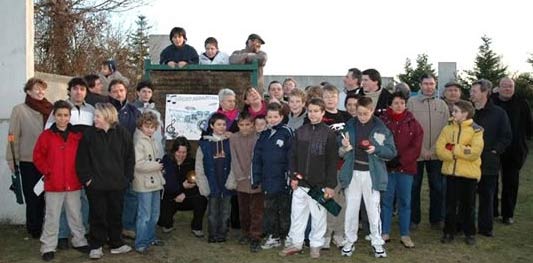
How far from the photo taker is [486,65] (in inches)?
1014

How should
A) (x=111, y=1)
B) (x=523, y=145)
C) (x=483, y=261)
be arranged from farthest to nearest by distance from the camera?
(x=111, y=1) < (x=523, y=145) < (x=483, y=261)

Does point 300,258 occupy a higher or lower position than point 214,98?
lower

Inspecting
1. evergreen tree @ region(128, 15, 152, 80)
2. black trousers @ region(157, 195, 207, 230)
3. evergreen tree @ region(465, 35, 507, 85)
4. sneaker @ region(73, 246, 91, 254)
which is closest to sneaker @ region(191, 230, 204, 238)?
black trousers @ region(157, 195, 207, 230)

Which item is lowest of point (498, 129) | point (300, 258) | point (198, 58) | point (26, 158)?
point (300, 258)

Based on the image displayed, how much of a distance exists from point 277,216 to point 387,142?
4.98 ft

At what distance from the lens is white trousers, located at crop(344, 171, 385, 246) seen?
6309 mm

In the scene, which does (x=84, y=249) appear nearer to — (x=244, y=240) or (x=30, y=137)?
(x=30, y=137)

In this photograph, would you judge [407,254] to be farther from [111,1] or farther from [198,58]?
[111,1]

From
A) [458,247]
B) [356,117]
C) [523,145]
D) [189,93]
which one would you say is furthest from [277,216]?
[523,145]

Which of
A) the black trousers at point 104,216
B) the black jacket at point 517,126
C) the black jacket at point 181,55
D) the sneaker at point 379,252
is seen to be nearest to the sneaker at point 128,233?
the black trousers at point 104,216

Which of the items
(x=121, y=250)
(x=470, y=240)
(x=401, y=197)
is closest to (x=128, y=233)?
(x=121, y=250)

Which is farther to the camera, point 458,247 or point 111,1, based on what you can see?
point 111,1

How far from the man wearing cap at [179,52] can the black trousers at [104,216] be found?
2.83 m

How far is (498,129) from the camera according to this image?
7.19 metres
